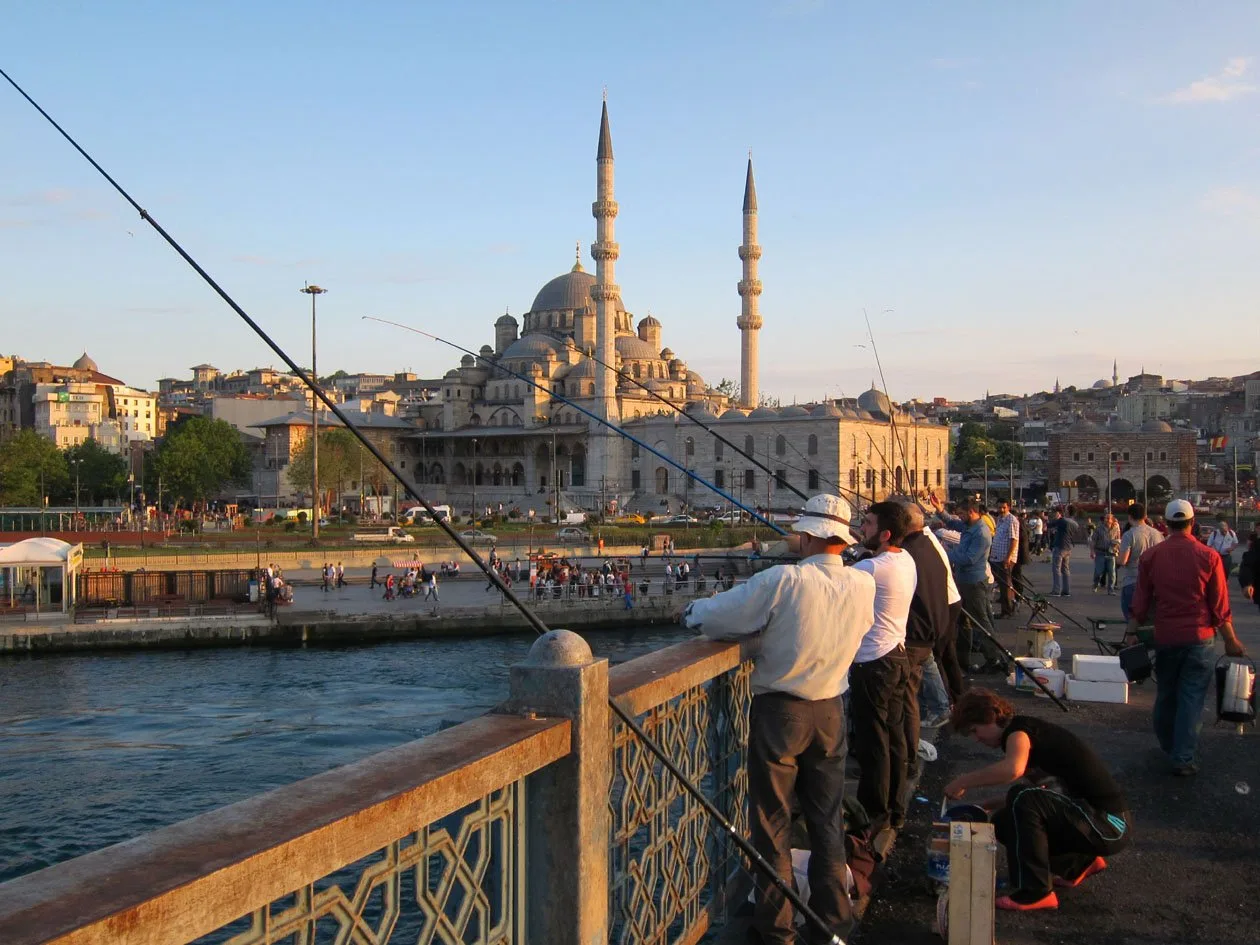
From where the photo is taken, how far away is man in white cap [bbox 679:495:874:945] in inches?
111

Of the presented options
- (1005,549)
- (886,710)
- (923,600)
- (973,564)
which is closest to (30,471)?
(1005,549)

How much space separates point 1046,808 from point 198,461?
5178 cm

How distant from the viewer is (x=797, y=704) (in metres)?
2.86

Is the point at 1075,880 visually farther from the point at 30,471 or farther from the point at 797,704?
the point at 30,471

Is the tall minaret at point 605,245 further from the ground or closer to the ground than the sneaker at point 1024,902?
further from the ground

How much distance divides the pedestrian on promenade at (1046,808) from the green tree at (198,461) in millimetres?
51397

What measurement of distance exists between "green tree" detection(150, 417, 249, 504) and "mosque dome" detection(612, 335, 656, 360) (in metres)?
21.3

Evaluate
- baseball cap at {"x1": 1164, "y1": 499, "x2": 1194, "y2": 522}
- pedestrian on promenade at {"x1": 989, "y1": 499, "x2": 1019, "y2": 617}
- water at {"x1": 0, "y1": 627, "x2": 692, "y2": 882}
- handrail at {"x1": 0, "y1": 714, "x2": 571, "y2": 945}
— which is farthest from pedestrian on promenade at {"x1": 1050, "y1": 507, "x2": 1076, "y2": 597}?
handrail at {"x1": 0, "y1": 714, "x2": 571, "y2": 945}

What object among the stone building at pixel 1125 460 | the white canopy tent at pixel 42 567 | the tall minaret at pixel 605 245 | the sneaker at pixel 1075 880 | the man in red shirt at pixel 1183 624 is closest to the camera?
the sneaker at pixel 1075 880

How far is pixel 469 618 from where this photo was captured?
22.9 meters

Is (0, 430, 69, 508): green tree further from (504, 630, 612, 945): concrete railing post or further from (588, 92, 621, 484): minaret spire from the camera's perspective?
(504, 630, 612, 945): concrete railing post

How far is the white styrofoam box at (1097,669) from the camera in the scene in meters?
6.02

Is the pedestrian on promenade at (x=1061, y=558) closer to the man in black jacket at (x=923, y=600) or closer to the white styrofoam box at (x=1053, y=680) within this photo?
the white styrofoam box at (x=1053, y=680)

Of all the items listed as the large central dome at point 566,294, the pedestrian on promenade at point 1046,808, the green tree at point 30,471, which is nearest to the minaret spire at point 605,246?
the large central dome at point 566,294
